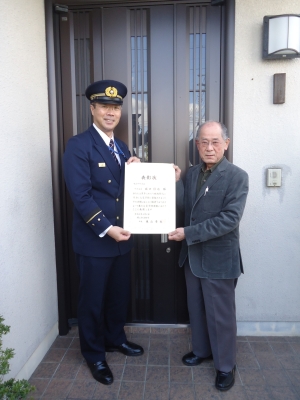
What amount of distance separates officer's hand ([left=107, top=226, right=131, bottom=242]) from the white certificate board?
1.7 inches

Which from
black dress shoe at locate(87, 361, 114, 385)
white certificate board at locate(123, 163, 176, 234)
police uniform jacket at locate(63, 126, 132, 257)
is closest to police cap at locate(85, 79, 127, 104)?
police uniform jacket at locate(63, 126, 132, 257)

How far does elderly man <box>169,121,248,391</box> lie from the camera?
7.40 ft

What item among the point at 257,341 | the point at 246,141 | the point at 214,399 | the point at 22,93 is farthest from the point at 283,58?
the point at 214,399

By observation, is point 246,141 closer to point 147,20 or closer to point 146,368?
point 147,20

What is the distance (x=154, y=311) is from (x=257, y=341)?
95 centimetres

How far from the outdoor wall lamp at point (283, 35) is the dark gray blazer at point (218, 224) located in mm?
1025

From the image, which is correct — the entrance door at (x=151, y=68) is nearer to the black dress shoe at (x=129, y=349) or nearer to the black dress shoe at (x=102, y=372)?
the black dress shoe at (x=129, y=349)

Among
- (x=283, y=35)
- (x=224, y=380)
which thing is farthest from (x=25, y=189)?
(x=283, y=35)

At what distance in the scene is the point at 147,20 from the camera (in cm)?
280

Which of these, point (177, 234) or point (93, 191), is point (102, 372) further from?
point (93, 191)

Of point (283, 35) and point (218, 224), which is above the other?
point (283, 35)

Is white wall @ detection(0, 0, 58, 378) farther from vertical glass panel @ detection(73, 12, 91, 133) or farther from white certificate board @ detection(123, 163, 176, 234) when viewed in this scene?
white certificate board @ detection(123, 163, 176, 234)

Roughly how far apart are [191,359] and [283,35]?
103 inches

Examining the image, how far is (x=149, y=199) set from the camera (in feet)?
7.69
